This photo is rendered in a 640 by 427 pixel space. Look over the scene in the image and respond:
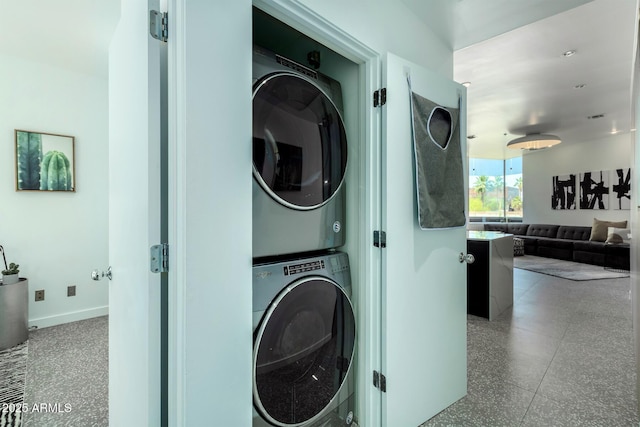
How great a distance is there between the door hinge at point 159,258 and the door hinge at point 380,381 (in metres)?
1.16

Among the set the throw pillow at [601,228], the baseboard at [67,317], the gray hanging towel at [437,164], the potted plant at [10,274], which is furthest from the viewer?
the throw pillow at [601,228]

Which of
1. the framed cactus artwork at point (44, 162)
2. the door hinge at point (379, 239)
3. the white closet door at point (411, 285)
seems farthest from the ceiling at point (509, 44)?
the door hinge at point (379, 239)

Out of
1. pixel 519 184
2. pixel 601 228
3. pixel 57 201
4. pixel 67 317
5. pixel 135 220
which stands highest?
pixel 519 184

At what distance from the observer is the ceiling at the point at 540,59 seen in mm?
1758

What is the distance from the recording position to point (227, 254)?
0.91 meters

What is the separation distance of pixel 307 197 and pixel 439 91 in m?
1.08

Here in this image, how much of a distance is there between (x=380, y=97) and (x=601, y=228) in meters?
7.70

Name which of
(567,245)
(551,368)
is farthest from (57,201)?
(567,245)

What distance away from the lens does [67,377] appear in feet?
6.75

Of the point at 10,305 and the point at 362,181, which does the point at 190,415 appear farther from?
the point at 10,305

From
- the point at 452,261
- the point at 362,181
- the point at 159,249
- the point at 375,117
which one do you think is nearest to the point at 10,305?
the point at 159,249

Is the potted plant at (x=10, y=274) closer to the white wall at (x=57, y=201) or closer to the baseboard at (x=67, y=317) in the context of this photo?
the white wall at (x=57, y=201)

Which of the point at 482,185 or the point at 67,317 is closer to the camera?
the point at 67,317

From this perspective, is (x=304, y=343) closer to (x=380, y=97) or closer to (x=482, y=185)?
(x=380, y=97)
